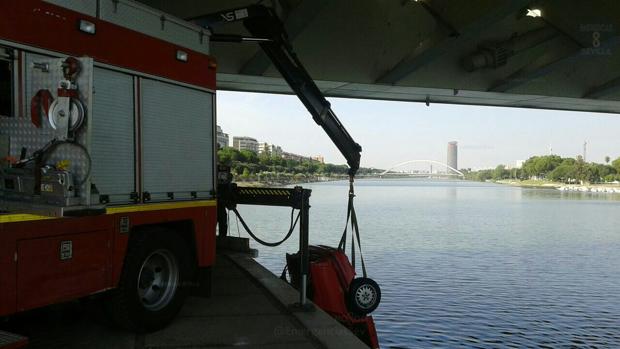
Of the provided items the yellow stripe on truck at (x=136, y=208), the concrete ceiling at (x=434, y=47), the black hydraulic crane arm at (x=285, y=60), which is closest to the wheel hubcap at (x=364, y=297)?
the black hydraulic crane arm at (x=285, y=60)

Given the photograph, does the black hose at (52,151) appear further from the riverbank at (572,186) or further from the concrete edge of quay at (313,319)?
the riverbank at (572,186)

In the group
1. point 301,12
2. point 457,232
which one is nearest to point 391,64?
point 301,12

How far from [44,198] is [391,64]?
850 centimetres

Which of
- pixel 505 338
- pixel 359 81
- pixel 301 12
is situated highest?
pixel 301 12

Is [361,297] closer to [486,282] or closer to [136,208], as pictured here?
[136,208]

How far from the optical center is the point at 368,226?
29.2 m

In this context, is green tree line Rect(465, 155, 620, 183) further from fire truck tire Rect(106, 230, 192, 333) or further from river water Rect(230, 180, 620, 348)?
fire truck tire Rect(106, 230, 192, 333)

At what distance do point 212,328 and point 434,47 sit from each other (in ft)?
21.7

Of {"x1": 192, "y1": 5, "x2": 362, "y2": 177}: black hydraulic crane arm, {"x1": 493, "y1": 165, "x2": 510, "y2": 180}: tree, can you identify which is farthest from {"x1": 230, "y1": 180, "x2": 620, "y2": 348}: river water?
{"x1": 493, "y1": 165, "x2": 510, "y2": 180}: tree

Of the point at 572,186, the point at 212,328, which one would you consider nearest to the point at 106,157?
the point at 212,328

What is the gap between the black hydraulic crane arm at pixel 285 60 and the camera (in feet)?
23.6

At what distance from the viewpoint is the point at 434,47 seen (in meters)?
9.75

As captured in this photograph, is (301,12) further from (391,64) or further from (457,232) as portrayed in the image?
(457,232)

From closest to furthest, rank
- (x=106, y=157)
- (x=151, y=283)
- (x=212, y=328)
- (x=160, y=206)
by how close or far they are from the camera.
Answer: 1. (x=106, y=157)
2. (x=160, y=206)
3. (x=151, y=283)
4. (x=212, y=328)
